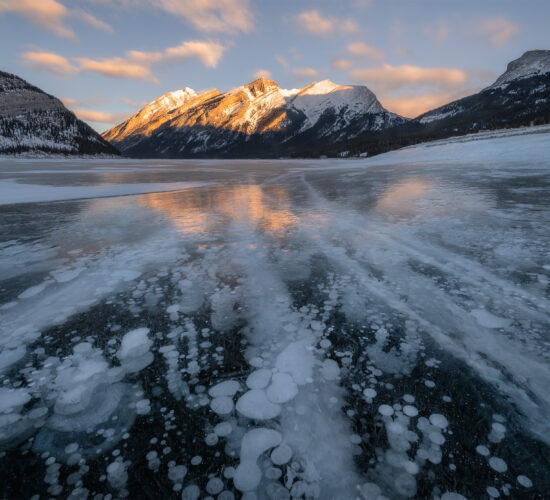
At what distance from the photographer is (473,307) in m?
2.19

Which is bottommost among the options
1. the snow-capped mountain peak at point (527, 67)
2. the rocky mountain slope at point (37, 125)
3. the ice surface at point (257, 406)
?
the ice surface at point (257, 406)

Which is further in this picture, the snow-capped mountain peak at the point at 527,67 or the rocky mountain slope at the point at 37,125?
the snow-capped mountain peak at the point at 527,67

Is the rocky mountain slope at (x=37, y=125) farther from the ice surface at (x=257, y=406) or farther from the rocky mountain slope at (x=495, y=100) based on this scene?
the ice surface at (x=257, y=406)

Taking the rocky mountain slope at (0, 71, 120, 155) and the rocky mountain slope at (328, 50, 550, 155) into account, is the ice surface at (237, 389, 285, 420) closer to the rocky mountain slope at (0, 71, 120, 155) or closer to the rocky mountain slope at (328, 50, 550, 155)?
the rocky mountain slope at (328, 50, 550, 155)

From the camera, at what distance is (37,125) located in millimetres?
104250

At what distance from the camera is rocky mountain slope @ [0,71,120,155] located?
311ft

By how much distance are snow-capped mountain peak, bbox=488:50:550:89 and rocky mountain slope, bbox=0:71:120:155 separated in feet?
609

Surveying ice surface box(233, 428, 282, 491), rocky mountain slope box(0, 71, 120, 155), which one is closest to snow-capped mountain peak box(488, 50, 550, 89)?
rocky mountain slope box(0, 71, 120, 155)

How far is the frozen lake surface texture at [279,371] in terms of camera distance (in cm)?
112

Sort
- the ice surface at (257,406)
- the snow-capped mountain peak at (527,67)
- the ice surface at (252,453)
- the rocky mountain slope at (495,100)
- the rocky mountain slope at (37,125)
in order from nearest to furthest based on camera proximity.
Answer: the ice surface at (252,453) → the ice surface at (257,406) → the rocky mountain slope at (37,125) → the rocky mountain slope at (495,100) → the snow-capped mountain peak at (527,67)

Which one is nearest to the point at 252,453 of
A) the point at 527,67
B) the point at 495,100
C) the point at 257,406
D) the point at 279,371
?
the point at 257,406

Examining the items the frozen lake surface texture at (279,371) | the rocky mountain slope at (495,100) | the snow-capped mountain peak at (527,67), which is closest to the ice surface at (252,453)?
the frozen lake surface texture at (279,371)

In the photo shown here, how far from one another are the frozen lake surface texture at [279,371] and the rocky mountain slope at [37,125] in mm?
118233

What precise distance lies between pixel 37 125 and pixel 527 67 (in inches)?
8658
